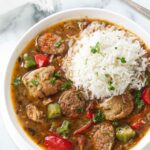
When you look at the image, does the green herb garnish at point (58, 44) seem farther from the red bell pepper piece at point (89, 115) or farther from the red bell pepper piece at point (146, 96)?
the red bell pepper piece at point (146, 96)

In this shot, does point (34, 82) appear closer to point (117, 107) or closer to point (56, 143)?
point (56, 143)

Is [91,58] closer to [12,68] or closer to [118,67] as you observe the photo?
[118,67]

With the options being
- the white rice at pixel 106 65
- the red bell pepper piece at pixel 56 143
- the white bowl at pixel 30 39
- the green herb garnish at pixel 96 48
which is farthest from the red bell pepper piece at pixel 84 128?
the green herb garnish at pixel 96 48

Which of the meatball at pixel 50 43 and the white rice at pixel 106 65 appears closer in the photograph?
the white rice at pixel 106 65

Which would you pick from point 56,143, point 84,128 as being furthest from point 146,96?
point 56,143

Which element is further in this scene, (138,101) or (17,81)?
(17,81)

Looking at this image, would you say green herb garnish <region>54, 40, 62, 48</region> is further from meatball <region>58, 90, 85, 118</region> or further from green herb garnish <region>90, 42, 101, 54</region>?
meatball <region>58, 90, 85, 118</region>

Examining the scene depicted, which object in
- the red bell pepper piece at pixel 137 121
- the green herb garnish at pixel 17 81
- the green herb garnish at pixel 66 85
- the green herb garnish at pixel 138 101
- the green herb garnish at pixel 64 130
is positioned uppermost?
the green herb garnish at pixel 17 81
